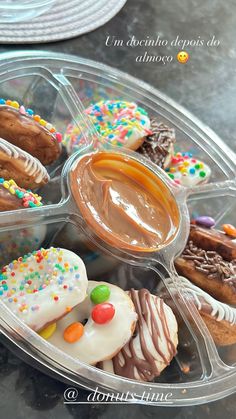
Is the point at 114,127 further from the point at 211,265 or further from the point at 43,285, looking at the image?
the point at 43,285

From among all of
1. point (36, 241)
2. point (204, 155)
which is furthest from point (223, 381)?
point (204, 155)

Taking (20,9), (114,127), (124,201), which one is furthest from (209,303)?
(20,9)

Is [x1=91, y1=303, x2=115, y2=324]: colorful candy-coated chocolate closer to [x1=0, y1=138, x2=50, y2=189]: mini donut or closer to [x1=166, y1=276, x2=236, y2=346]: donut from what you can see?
[x1=166, y1=276, x2=236, y2=346]: donut

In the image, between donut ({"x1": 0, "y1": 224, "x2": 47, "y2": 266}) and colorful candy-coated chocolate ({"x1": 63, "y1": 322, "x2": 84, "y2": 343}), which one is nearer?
colorful candy-coated chocolate ({"x1": 63, "y1": 322, "x2": 84, "y2": 343})

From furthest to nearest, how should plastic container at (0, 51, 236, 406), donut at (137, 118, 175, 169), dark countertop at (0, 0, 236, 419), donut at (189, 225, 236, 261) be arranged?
dark countertop at (0, 0, 236, 419)
donut at (137, 118, 175, 169)
donut at (189, 225, 236, 261)
plastic container at (0, 51, 236, 406)

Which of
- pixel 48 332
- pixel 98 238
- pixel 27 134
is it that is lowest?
pixel 48 332

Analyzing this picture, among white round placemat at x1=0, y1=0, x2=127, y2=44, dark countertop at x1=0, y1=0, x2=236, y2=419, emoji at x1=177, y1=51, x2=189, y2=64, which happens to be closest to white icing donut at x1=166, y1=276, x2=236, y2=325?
dark countertop at x1=0, y1=0, x2=236, y2=419

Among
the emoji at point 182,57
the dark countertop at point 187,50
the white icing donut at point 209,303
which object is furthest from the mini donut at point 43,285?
the emoji at point 182,57

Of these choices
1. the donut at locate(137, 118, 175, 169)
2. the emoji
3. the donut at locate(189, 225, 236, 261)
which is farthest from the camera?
the emoji
